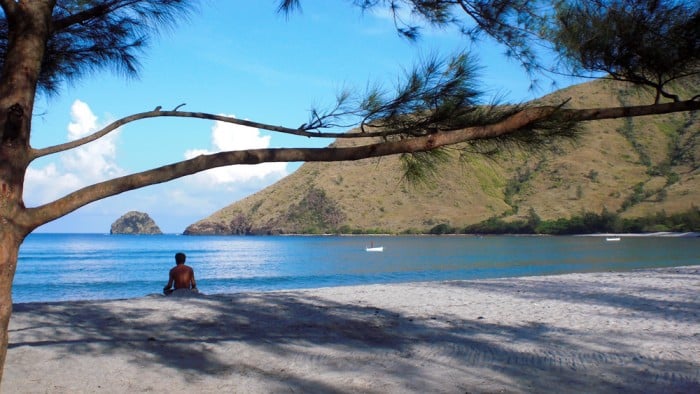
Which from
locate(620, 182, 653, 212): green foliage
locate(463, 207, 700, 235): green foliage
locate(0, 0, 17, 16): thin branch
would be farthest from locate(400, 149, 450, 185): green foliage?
locate(620, 182, 653, 212): green foliage

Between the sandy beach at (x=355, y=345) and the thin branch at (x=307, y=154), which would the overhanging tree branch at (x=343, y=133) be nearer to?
the thin branch at (x=307, y=154)

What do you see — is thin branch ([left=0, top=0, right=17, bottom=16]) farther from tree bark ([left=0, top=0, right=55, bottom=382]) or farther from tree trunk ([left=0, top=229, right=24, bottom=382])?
tree trunk ([left=0, top=229, right=24, bottom=382])

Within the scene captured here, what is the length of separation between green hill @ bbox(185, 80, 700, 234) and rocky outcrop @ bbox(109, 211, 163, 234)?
76.7 metres

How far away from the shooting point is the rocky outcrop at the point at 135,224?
159550 millimetres

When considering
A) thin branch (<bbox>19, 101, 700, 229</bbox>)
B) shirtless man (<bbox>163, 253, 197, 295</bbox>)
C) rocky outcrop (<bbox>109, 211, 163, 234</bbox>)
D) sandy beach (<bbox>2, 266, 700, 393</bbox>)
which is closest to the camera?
thin branch (<bbox>19, 101, 700, 229</bbox>)

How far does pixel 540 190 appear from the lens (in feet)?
254

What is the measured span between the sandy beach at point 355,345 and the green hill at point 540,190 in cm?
5623

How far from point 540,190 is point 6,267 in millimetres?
79025

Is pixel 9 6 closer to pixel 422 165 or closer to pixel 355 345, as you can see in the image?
pixel 422 165

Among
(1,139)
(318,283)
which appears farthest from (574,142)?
(318,283)

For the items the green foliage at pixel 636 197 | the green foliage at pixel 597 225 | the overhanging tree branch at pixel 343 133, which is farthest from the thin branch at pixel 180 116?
the green foliage at pixel 636 197

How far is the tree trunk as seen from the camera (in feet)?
7.89

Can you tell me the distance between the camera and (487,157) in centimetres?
394

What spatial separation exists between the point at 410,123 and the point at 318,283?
1885cm
